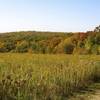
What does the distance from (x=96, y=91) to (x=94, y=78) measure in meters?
2.38

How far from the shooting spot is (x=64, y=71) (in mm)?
10172

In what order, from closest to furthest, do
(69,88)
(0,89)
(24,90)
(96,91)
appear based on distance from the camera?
(0,89)
(24,90)
(69,88)
(96,91)

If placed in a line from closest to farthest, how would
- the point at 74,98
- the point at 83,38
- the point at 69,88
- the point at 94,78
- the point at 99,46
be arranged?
the point at 74,98 < the point at 69,88 < the point at 94,78 < the point at 99,46 < the point at 83,38

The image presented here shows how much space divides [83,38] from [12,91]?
171ft

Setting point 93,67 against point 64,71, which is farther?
point 93,67

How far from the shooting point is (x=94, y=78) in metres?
12.4

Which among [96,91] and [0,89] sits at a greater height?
[0,89]

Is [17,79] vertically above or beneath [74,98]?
above

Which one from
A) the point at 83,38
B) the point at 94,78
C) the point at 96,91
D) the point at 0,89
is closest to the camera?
the point at 0,89

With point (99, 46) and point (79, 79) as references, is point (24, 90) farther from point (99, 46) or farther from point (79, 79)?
point (99, 46)

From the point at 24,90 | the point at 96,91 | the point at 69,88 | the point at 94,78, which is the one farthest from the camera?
the point at 94,78

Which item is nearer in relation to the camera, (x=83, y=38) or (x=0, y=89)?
(x=0, y=89)

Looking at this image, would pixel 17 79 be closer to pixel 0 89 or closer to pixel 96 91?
pixel 0 89

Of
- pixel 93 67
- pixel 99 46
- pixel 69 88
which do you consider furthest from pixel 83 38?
pixel 69 88
